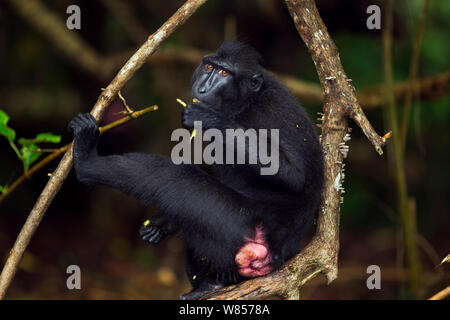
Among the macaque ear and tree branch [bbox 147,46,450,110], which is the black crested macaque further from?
tree branch [bbox 147,46,450,110]

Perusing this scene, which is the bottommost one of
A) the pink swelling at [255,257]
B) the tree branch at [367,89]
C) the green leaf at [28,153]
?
the pink swelling at [255,257]

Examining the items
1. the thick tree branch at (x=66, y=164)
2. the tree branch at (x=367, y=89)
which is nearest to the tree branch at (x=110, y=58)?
the tree branch at (x=367, y=89)

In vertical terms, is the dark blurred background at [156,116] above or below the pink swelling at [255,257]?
above

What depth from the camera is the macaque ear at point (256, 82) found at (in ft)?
12.3

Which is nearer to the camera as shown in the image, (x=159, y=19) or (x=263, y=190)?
(x=263, y=190)

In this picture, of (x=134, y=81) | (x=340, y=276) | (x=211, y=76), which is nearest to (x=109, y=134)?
(x=134, y=81)

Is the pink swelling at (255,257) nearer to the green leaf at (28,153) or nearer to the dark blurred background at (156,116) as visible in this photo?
the green leaf at (28,153)

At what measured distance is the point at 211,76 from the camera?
3.88m

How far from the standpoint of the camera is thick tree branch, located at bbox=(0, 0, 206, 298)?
3096 millimetres

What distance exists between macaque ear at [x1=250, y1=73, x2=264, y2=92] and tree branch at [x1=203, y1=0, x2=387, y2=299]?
402 mm

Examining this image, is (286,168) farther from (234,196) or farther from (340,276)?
(340,276)

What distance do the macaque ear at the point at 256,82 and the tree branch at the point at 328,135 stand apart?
1.32 feet

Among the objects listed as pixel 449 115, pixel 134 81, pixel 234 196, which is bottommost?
pixel 234 196

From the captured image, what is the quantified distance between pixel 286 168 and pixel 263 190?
0.34 meters
